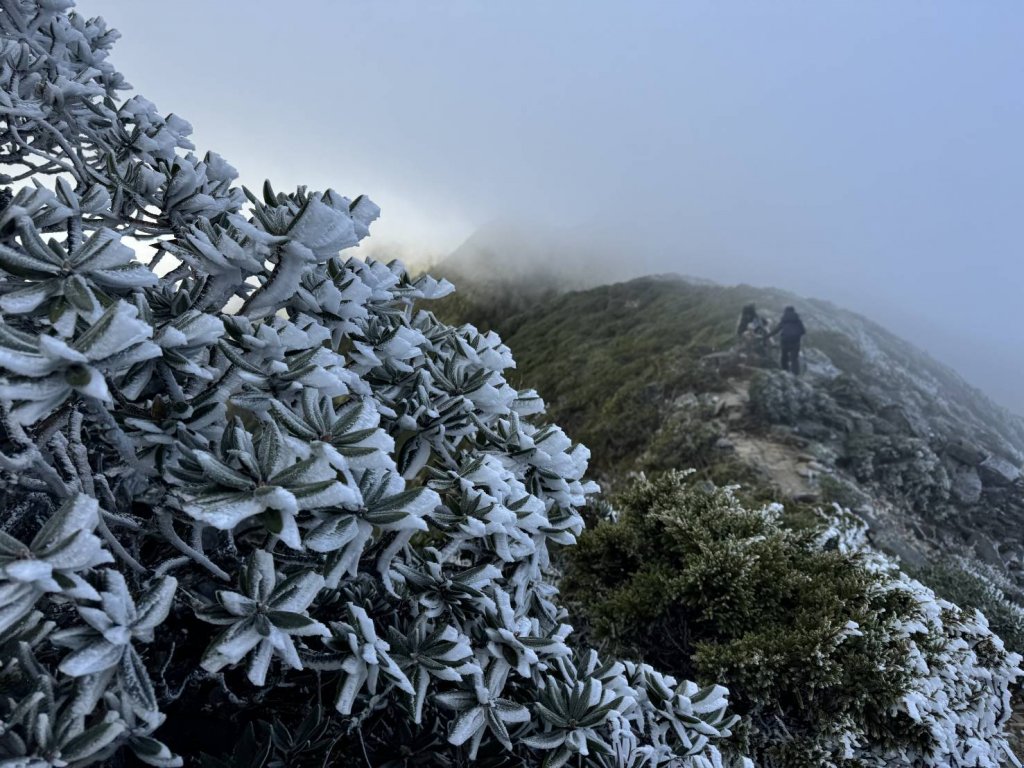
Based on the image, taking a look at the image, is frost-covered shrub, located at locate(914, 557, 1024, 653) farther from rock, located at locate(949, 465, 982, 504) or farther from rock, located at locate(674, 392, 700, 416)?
rock, located at locate(674, 392, 700, 416)

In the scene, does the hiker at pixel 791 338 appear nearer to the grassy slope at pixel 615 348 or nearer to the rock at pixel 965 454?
the grassy slope at pixel 615 348

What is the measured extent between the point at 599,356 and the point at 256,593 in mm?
15902

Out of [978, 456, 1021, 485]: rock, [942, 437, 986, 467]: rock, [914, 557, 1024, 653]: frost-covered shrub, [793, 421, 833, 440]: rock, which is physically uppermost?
[942, 437, 986, 467]: rock

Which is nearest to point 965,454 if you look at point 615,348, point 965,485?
point 965,485

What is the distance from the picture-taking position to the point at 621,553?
A: 15.1 feet

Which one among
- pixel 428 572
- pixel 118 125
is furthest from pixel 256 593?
pixel 118 125

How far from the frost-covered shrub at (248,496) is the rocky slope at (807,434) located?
466cm

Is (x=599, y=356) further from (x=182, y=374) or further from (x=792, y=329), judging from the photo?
(x=182, y=374)

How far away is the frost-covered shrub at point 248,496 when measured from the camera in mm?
1279

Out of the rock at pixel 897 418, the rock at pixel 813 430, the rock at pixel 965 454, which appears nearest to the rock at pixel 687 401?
the rock at pixel 813 430

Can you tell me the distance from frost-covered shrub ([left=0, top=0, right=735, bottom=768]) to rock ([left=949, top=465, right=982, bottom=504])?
8.62 m

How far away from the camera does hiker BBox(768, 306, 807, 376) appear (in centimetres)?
1202

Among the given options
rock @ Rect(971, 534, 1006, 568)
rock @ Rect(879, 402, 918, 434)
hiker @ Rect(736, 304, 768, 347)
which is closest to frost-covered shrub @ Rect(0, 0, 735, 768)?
rock @ Rect(971, 534, 1006, 568)

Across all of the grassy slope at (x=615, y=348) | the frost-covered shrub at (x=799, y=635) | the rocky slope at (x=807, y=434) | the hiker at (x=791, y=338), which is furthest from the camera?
the hiker at (x=791, y=338)
